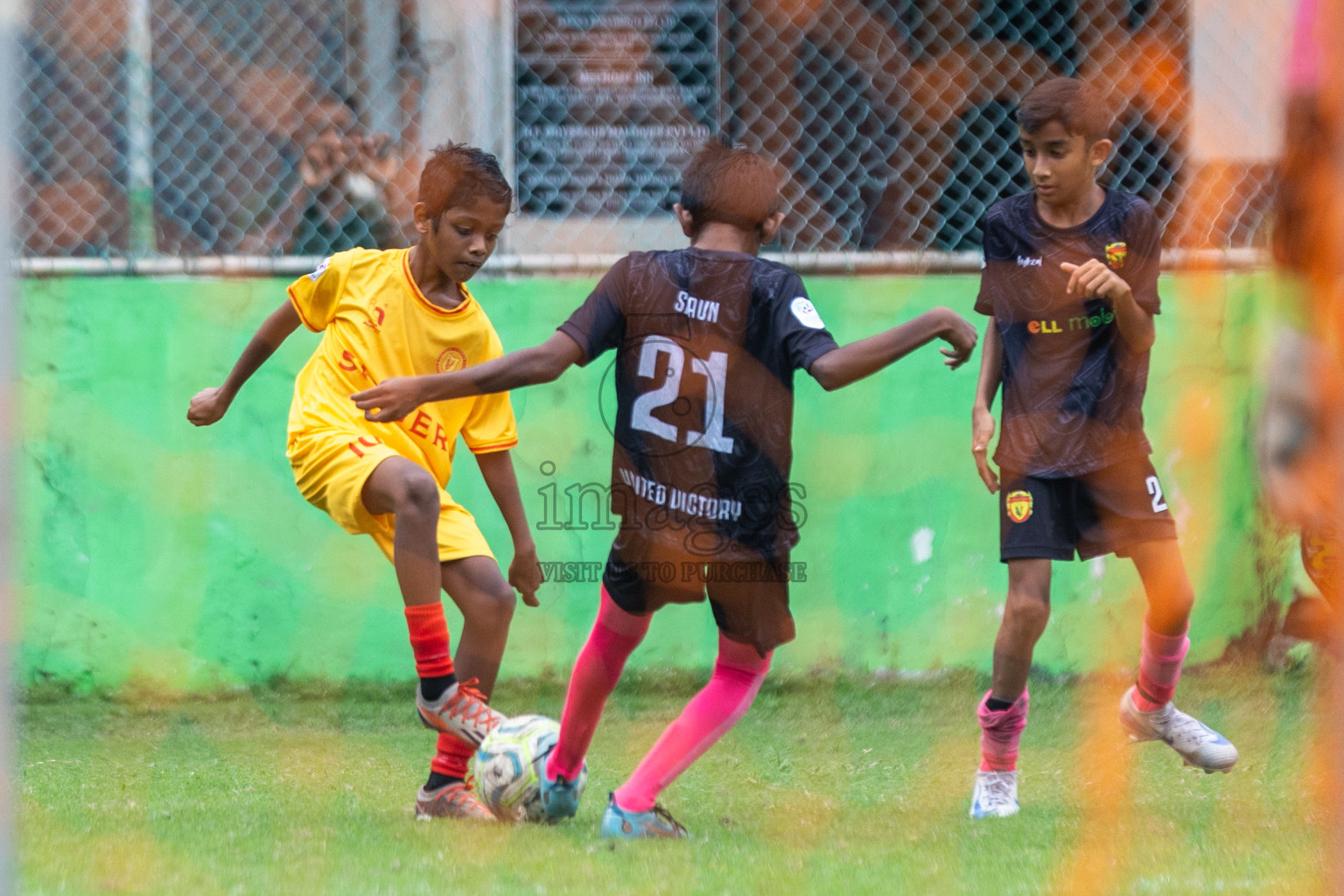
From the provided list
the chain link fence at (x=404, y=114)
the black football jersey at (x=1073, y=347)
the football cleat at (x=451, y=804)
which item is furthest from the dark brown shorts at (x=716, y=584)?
the chain link fence at (x=404, y=114)

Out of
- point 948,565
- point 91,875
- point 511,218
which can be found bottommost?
point 948,565

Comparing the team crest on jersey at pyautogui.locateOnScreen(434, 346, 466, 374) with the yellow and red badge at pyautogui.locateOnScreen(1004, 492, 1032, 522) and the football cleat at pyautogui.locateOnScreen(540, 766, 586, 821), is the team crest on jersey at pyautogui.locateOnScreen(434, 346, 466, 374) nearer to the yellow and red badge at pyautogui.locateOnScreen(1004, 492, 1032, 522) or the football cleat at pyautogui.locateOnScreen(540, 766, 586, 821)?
the football cleat at pyautogui.locateOnScreen(540, 766, 586, 821)

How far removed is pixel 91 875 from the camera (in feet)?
8.25

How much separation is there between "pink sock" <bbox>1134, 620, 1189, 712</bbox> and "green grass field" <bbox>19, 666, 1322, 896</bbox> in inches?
8.5

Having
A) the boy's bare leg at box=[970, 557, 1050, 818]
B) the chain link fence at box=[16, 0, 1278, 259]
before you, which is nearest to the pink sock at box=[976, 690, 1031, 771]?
the boy's bare leg at box=[970, 557, 1050, 818]

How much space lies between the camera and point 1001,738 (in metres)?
3.29

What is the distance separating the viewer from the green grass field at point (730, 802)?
256 cm

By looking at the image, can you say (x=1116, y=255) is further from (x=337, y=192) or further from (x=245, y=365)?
(x=337, y=192)

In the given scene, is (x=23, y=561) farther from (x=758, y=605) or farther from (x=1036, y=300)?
(x=1036, y=300)

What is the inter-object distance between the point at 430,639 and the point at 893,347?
45.9 inches

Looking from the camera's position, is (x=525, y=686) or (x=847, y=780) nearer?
(x=847, y=780)

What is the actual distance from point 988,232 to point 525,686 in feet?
6.91

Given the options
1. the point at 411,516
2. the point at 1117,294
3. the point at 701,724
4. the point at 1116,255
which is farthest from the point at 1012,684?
the point at 411,516

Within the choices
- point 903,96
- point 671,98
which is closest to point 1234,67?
point 903,96
